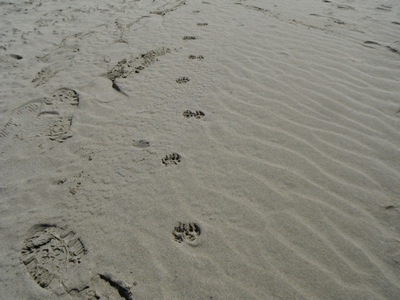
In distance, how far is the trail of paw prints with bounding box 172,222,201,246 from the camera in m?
1.85

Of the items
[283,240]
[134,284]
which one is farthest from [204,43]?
[134,284]

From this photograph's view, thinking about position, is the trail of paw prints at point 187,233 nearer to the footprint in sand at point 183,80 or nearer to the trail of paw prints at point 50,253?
the trail of paw prints at point 50,253

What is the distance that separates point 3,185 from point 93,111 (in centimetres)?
114

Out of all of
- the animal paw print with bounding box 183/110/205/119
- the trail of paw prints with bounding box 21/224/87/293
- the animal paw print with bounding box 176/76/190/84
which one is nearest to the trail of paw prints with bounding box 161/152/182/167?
the animal paw print with bounding box 183/110/205/119

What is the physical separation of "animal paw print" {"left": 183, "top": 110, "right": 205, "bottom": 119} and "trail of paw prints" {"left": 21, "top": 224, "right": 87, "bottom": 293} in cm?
157

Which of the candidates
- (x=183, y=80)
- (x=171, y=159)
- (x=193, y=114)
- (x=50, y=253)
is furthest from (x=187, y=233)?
(x=183, y=80)

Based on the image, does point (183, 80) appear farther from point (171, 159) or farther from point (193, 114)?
point (171, 159)

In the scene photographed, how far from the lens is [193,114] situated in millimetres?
2887

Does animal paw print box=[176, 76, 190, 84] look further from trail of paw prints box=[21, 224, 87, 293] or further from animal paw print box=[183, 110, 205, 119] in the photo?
trail of paw prints box=[21, 224, 87, 293]

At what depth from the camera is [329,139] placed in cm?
253

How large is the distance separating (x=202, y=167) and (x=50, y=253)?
1302 mm

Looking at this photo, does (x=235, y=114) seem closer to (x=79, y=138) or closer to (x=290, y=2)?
(x=79, y=138)

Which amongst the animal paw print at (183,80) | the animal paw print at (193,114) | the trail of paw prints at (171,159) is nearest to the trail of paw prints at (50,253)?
the trail of paw prints at (171,159)

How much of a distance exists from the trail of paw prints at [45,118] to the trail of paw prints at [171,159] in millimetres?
1091
